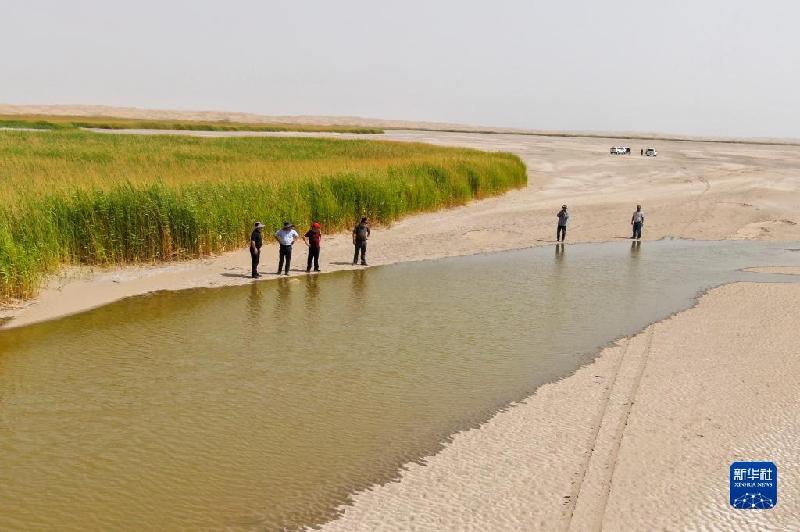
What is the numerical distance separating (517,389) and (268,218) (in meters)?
14.4

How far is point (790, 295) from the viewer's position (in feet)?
58.6

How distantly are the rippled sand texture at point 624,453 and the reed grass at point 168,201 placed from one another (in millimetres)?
11779

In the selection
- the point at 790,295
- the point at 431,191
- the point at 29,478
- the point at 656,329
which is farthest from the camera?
the point at 431,191

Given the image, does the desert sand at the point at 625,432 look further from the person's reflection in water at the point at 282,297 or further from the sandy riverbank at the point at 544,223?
the person's reflection in water at the point at 282,297

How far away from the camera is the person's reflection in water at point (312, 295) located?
1650cm

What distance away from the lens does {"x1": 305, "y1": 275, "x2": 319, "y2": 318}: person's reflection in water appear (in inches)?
→ 650

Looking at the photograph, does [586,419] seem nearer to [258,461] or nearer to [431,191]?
[258,461]

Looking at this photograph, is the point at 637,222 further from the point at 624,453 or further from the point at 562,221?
the point at 624,453

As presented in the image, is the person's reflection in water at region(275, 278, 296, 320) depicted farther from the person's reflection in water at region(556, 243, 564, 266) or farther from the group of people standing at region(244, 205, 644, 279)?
the person's reflection in water at region(556, 243, 564, 266)

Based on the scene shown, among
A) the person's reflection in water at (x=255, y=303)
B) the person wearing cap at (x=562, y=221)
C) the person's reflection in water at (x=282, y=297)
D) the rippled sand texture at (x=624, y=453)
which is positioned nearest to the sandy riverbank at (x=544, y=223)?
the person wearing cap at (x=562, y=221)

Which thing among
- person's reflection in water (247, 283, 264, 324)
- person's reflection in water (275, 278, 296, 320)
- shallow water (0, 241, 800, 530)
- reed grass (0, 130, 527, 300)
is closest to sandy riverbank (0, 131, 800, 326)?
reed grass (0, 130, 527, 300)

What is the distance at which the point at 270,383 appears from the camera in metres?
11.5

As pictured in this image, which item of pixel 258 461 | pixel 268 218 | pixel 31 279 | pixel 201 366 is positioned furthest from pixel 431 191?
pixel 258 461

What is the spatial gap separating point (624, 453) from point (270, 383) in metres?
5.56
